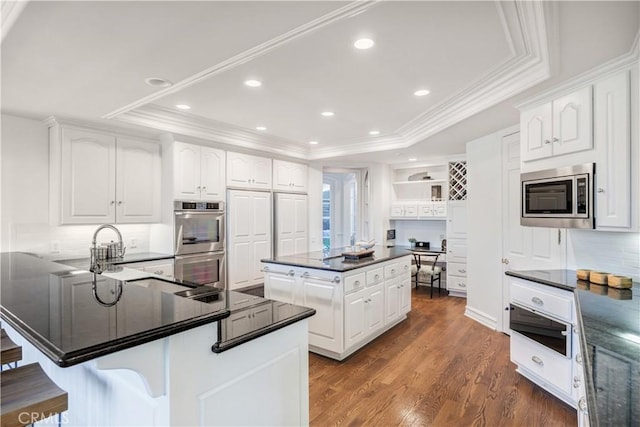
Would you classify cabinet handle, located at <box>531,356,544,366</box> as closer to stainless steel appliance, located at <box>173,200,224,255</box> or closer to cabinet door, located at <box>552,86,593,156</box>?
cabinet door, located at <box>552,86,593,156</box>

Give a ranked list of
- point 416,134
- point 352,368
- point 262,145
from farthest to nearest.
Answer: point 262,145, point 416,134, point 352,368

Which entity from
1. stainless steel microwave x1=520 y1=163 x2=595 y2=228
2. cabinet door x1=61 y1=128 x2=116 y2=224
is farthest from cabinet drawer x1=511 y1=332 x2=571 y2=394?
cabinet door x1=61 y1=128 x2=116 y2=224

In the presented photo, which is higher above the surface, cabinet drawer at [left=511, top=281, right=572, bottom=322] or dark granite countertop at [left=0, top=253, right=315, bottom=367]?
dark granite countertop at [left=0, top=253, right=315, bottom=367]

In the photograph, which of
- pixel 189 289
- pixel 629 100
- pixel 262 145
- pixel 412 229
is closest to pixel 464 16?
pixel 629 100

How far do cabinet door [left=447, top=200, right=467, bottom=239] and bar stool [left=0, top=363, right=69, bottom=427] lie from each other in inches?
209

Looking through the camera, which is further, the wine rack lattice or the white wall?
the wine rack lattice

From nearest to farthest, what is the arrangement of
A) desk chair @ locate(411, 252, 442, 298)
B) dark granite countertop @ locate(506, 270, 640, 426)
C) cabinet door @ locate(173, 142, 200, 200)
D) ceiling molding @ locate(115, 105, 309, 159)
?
1. dark granite countertop @ locate(506, 270, 640, 426)
2. ceiling molding @ locate(115, 105, 309, 159)
3. cabinet door @ locate(173, 142, 200, 200)
4. desk chair @ locate(411, 252, 442, 298)

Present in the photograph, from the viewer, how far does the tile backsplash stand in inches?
96.9

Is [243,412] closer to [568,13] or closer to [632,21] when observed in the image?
[568,13]

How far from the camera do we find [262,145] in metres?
4.80

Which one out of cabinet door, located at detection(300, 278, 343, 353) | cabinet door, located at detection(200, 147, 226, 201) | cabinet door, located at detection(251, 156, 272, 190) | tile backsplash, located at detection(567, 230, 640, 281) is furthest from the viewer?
cabinet door, located at detection(251, 156, 272, 190)

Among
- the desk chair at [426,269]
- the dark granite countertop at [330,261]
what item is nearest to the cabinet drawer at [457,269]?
the desk chair at [426,269]

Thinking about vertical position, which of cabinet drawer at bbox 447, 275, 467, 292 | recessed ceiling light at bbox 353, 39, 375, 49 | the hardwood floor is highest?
recessed ceiling light at bbox 353, 39, 375, 49

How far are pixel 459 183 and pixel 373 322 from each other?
10.3ft
